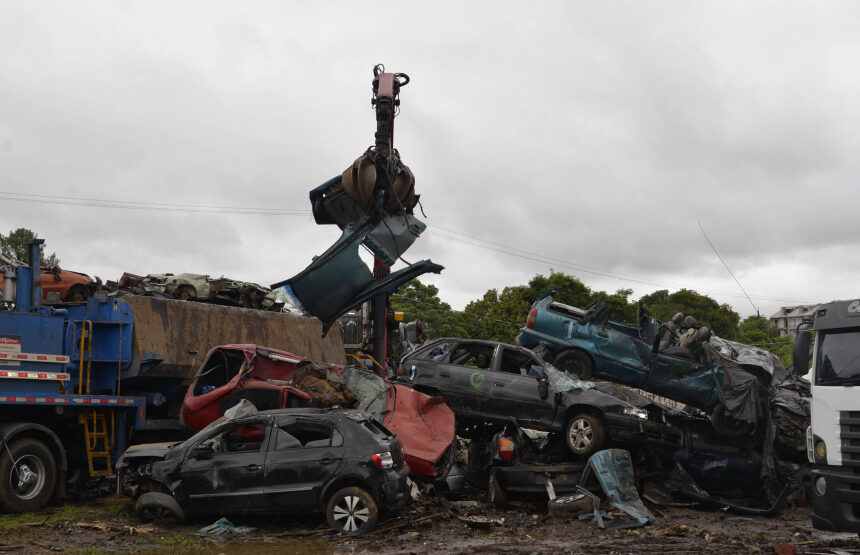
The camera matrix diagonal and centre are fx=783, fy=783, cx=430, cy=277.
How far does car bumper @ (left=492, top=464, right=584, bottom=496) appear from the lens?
11.1m

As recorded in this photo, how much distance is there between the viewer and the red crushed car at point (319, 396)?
431 inches

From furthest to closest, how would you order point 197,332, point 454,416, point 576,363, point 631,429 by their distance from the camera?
point 576,363 → point 197,332 → point 631,429 → point 454,416

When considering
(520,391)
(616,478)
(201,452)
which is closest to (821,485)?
(616,478)

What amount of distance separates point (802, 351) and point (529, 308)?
34.3 meters

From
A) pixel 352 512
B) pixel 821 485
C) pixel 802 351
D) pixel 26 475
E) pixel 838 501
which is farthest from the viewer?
pixel 26 475

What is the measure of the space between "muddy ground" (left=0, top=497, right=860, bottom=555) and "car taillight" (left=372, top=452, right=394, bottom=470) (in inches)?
31.7

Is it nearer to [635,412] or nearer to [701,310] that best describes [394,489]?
[635,412]

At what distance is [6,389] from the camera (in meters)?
10.2

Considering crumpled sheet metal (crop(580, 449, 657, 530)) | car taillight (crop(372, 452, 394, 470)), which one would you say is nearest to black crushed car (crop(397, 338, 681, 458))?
crumpled sheet metal (crop(580, 449, 657, 530))

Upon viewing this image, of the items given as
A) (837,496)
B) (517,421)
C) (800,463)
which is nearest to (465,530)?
(517,421)

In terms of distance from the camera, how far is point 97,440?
37.5 ft

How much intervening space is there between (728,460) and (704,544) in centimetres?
381

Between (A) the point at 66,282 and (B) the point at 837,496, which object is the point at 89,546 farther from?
(B) the point at 837,496

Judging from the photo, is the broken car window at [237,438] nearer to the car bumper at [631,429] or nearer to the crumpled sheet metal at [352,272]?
the crumpled sheet metal at [352,272]
